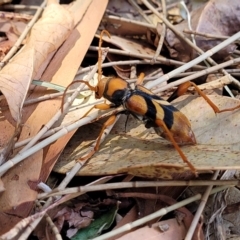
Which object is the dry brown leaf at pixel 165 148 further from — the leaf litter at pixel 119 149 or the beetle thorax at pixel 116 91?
the beetle thorax at pixel 116 91

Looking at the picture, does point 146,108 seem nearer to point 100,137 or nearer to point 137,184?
point 100,137

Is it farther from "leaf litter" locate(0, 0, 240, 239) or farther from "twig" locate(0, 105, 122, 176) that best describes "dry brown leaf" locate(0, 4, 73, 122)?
"twig" locate(0, 105, 122, 176)

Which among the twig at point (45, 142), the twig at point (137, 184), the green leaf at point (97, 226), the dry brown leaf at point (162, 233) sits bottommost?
the dry brown leaf at point (162, 233)

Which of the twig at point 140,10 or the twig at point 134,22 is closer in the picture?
the twig at point 134,22

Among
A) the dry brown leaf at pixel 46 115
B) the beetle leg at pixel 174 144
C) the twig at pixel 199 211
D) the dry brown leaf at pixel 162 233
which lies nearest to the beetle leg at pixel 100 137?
the dry brown leaf at pixel 46 115

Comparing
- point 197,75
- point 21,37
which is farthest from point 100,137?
point 21,37

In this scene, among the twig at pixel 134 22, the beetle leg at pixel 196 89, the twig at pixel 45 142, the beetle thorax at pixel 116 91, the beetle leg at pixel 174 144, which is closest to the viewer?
the beetle leg at pixel 174 144

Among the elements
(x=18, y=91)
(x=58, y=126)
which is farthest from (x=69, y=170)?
(x=18, y=91)
